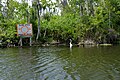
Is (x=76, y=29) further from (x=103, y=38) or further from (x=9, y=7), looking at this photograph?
(x=9, y=7)

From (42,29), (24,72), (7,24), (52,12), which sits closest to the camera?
(24,72)

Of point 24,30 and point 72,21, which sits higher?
point 72,21

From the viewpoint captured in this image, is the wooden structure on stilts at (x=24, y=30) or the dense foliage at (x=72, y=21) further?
the dense foliage at (x=72, y=21)

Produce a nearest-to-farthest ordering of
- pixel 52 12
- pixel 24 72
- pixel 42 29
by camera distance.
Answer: pixel 24 72, pixel 42 29, pixel 52 12

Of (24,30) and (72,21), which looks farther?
(72,21)

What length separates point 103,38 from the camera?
2069 inches

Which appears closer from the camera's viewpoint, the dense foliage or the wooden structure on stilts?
the wooden structure on stilts

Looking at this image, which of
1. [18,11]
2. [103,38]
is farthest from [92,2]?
[18,11]

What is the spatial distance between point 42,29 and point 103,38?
1410cm

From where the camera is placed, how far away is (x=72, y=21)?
56594 millimetres

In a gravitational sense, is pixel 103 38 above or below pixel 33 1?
below

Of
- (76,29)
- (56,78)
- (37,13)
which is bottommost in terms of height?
(56,78)

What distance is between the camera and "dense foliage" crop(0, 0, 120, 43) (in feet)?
172

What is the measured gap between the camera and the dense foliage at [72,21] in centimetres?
5247
